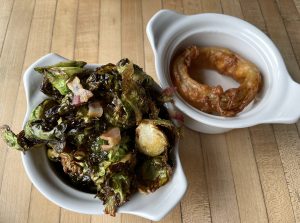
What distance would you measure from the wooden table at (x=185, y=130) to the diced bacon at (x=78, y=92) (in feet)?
1.02

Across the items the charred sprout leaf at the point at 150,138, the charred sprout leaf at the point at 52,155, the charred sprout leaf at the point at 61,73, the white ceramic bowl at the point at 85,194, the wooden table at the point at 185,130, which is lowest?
the wooden table at the point at 185,130

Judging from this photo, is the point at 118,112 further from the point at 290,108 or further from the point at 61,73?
the point at 290,108

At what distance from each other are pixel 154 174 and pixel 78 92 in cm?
18

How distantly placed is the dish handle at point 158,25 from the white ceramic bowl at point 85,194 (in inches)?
11.4

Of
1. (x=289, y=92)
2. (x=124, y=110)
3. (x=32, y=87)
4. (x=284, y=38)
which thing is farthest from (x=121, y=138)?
(x=284, y=38)

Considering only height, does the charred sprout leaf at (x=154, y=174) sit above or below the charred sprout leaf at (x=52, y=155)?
below

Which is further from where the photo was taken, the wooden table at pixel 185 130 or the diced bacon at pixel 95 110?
the wooden table at pixel 185 130

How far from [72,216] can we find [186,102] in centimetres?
34

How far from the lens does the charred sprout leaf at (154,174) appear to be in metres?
0.56

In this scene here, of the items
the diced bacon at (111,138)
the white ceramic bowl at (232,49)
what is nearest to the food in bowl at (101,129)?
the diced bacon at (111,138)

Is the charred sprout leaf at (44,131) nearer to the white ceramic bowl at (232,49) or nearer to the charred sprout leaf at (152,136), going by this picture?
the charred sprout leaf at (152,136)

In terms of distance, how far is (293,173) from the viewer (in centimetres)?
79

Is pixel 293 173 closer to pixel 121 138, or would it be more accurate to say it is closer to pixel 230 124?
pixel 230 124

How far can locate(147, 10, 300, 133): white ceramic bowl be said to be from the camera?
712 millimetres
